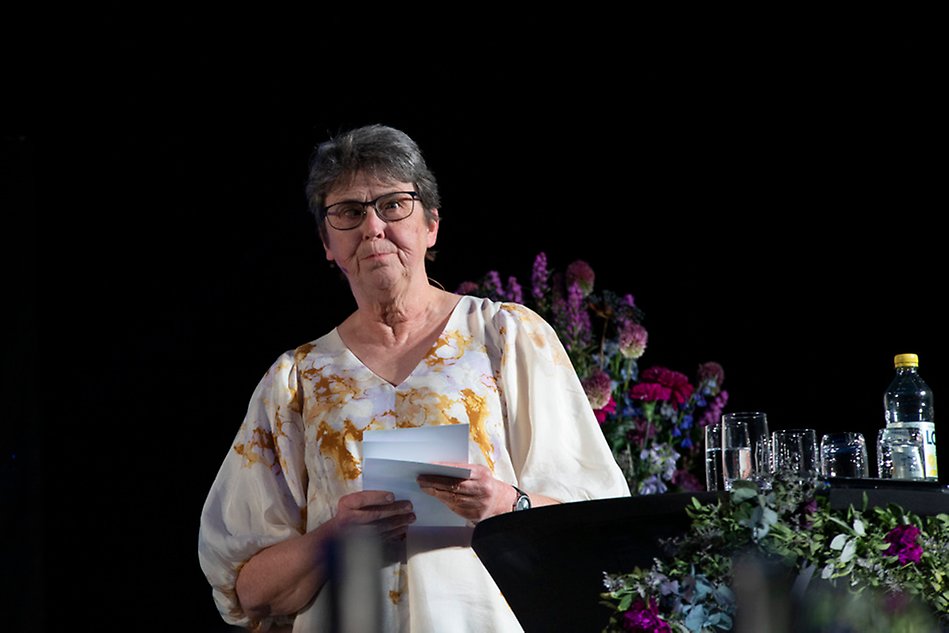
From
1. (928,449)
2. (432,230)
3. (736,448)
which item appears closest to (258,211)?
(432,230)

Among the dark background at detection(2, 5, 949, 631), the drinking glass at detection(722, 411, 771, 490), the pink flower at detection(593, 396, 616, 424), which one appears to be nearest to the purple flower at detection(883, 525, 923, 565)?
the drinking glass at detection(722, 411, 771, 490)

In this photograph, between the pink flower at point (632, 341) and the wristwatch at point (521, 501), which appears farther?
the pink flower at point (632, 341)

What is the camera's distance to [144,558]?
3.92 metres

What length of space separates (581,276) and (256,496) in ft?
4.07

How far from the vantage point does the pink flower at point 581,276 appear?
3039mm

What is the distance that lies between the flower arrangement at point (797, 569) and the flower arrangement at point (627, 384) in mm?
1979

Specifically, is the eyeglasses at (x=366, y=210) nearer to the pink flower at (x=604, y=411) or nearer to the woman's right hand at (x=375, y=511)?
the woman's right hand at (x=375, y=511)

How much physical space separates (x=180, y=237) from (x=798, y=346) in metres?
1.91

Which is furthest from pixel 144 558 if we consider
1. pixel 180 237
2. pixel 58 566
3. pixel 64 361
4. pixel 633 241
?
pixel 633 241

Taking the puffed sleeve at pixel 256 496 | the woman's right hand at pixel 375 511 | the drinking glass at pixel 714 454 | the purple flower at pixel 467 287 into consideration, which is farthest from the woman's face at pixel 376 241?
the purple flower at pixel 467 287

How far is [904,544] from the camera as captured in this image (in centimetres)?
92

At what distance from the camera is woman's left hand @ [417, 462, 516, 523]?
5.81 ft

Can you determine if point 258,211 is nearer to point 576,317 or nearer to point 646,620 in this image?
point 576,317

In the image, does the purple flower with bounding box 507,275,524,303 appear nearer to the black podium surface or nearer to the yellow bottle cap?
the yellow bottle cap
